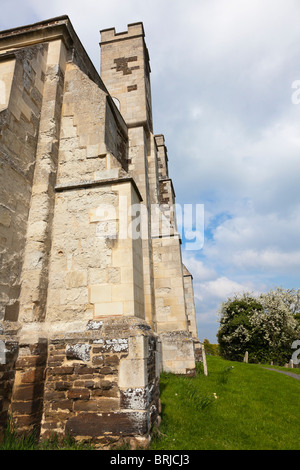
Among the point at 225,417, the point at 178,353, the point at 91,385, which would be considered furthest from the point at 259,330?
the point at 91,385

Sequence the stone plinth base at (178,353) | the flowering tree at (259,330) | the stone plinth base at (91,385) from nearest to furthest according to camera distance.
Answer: the stone plinth base at (91,385) < the stone plinth base at (178,353) < the flowering tree at (259,330)

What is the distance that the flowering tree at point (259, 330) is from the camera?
2253cm

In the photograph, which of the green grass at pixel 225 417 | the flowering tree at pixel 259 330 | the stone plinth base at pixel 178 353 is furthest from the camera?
the flowering tree at pixel 259 330

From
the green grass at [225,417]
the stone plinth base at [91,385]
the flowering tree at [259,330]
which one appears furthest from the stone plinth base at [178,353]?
the flowering tree at [259,330]

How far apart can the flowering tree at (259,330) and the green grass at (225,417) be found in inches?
649

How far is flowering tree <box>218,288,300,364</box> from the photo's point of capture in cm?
2253

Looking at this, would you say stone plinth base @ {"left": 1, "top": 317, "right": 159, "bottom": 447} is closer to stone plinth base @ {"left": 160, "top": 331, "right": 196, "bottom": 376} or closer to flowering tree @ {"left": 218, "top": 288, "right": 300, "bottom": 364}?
Answer: stone plinth base @ {"left": 160, "top": 331, "right": 196, "bottom": 376}

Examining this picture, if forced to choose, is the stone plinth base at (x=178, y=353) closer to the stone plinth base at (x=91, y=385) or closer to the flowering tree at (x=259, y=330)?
the stone plinth base at (x=91, y=385)

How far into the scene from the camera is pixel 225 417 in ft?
16.0

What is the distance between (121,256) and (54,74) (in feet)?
13.4

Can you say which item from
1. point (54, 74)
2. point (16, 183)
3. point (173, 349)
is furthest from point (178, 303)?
point (54, 74)

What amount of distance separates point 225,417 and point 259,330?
811 inches

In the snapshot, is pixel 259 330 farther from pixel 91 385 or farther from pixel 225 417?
pixel 91 385

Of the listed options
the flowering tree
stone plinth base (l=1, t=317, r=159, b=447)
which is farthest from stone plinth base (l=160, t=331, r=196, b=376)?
the flowering tree
